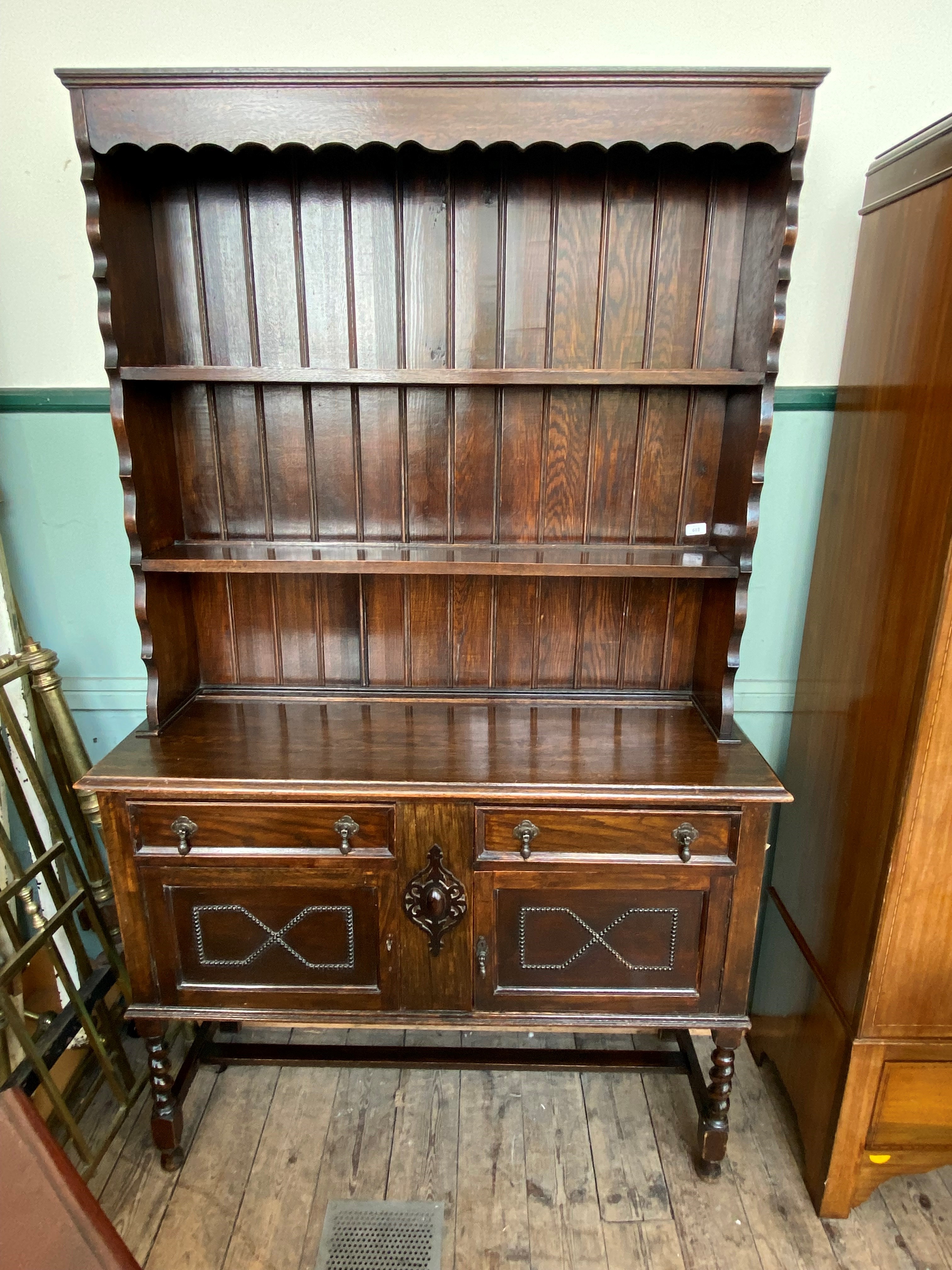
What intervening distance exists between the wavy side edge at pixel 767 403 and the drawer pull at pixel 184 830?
3.75 ft

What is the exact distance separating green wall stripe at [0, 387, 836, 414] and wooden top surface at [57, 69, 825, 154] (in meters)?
0.56

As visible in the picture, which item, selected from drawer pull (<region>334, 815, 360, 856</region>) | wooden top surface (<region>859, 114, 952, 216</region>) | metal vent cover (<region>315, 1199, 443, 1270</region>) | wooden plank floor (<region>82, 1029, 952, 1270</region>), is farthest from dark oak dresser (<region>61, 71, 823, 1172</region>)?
metal vent cover (<region>315, 1199, 443, 1270</region>)

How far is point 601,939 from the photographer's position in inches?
62.9

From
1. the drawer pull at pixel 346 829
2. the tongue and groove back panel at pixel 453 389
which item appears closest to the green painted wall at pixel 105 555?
the tongue and groove back panel at pixel 453 389

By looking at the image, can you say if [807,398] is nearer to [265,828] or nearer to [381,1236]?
[265,828]

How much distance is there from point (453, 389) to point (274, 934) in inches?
50.0

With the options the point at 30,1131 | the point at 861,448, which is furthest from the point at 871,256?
the point at 30,1131

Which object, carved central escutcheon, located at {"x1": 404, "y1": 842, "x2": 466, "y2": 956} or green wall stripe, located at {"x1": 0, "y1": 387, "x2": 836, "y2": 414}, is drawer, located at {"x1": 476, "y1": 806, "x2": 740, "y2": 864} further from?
green wall stripe, located at {"x1": 0, "y1": 387, "x2": 836, "y2": 414}

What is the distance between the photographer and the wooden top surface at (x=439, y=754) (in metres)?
1.50

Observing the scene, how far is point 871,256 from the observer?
1.59 m

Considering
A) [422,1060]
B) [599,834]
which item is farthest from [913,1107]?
[422,1060]

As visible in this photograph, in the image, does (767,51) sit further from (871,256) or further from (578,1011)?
(578,1011)

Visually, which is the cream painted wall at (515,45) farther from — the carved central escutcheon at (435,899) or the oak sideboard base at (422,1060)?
the oak sideboard base at (422,1060)

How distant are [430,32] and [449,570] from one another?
1142mm
